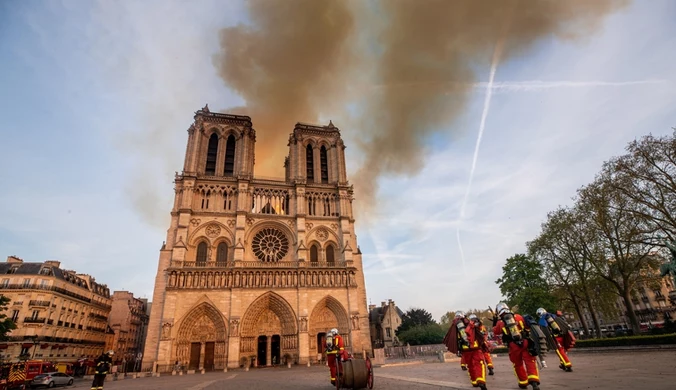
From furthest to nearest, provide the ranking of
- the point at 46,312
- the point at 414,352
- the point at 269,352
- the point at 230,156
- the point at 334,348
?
the point at 230,156, the point at 414,352, the point at 46,312, the point at 269,352, the point at 334,348

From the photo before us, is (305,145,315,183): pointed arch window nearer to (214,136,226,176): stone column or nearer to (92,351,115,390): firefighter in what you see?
(214,136,226,176): stone column

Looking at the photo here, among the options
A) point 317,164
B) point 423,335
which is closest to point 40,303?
point 317,164

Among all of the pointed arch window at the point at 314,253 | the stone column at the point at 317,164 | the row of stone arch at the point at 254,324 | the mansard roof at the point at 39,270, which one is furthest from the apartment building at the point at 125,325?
the stone column at the point at 317,164

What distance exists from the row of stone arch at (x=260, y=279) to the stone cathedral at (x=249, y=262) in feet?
0.28

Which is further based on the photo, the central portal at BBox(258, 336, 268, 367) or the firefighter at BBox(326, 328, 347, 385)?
the central portal at BBox(258, 336, 268, 367)

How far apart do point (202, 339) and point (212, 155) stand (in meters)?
18.2

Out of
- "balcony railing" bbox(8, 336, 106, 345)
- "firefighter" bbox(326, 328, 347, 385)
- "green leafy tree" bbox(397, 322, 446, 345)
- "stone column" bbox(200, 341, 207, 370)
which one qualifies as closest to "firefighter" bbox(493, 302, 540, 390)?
"firefighter" bbox(326, 328, 347, 385)

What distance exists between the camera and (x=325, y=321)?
30656mm

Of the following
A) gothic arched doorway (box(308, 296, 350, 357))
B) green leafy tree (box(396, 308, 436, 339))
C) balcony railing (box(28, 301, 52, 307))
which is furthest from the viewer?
green leafy tree (box(396, 308, 436, 339))

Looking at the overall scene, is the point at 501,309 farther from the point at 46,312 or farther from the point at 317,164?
the point at 46,312

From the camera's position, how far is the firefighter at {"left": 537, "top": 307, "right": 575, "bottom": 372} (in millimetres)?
9117

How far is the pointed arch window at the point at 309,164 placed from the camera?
3841 centimetres

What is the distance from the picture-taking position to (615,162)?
20.6m

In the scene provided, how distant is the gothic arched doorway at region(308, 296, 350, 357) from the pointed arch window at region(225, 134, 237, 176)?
16.3 m
